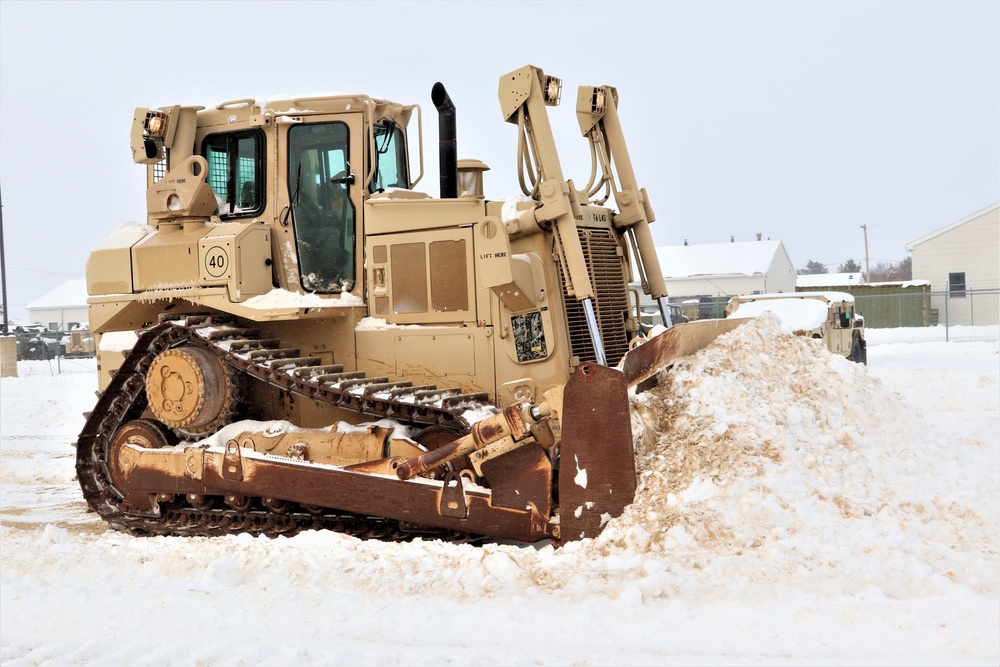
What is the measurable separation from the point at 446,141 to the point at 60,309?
5791 cm

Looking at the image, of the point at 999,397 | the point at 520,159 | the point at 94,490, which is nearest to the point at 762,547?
the point at 520,159

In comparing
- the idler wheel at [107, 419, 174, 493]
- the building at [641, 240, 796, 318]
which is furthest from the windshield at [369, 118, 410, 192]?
the building at [641, 240, 796, 318]

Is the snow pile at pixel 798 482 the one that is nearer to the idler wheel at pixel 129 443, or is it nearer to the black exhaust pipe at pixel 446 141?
the black exhaust pipe at pixel 446 141

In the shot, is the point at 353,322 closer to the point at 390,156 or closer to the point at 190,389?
the point at 190,389

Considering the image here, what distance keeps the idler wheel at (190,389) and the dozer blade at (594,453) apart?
3.11 metres

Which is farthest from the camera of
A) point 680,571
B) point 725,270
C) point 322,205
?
point 725,270

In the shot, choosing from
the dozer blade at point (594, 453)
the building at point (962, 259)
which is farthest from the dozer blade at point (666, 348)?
the building at point (962, 259)

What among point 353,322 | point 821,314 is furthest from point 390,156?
point 821,314

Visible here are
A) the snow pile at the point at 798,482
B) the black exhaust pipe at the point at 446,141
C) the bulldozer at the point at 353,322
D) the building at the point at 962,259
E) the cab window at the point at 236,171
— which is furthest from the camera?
the building at the point at 962,259

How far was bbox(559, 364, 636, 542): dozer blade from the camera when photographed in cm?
611

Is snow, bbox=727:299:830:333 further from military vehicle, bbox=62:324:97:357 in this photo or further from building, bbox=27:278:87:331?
building, bbox=27:278:87:331

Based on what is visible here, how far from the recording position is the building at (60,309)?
5906 cm

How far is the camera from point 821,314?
18.5 m

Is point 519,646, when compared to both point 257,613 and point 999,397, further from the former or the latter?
point 999,397
